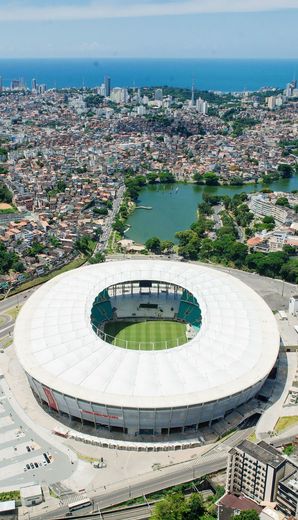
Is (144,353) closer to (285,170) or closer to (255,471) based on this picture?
(255,471)

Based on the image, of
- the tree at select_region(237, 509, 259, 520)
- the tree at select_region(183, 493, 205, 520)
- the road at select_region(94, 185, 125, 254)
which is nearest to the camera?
the tree at select_region(237, 509, 259, 520)

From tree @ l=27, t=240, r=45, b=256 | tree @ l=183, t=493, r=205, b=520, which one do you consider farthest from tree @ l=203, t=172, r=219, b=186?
tree @ l=183, t=493, r=205, b=520

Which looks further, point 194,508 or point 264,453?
point 264,453

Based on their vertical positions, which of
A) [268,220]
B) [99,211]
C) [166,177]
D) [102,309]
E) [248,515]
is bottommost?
[248,515]

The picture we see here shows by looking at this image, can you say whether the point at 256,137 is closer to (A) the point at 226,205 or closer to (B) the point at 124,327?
(A) the point at 226,205

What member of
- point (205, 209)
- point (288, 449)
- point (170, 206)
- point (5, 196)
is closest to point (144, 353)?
point (288, 449)

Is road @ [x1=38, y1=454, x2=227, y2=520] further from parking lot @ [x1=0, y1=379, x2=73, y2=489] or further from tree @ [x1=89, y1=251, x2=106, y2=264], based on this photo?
tree @ [x1=89, y1=251, x2=106, y2=264]
